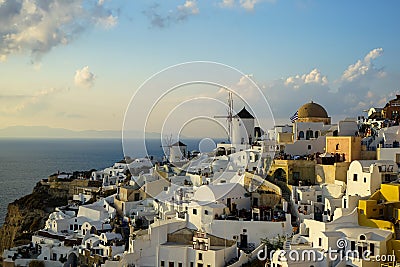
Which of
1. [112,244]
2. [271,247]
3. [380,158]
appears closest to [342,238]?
[271,247]

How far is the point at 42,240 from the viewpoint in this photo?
93.2 ft

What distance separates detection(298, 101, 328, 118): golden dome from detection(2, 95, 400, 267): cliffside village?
0.08m

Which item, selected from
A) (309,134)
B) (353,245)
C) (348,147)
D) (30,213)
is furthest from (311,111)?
(30,213)

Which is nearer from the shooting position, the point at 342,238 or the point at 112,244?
the point at 342,238

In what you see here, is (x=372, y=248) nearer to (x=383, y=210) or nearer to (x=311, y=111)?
(x=383, y=210)

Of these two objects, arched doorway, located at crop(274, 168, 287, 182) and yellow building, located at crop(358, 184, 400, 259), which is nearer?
yellow building, located at crop(358, 184, 400, 259)

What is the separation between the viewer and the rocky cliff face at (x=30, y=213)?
38.4 m

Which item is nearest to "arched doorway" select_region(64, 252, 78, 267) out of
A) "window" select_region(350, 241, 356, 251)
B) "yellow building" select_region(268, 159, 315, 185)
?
"yellow building" select_region(268, 159, 315, 185)

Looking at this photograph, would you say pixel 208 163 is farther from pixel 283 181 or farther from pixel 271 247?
pixel 271 247

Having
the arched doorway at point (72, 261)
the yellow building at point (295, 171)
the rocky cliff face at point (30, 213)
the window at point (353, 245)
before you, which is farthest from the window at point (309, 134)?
the rocky cliff face at point (30, 213)

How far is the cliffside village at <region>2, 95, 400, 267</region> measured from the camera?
63.5 feet

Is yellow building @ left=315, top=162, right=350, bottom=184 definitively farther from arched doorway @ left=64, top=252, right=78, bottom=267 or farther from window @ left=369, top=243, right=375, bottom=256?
arched doorway @ left=64, top=252, right=78, bottom=267

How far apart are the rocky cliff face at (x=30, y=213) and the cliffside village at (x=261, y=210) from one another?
6060mm

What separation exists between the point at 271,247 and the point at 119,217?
10418mm
